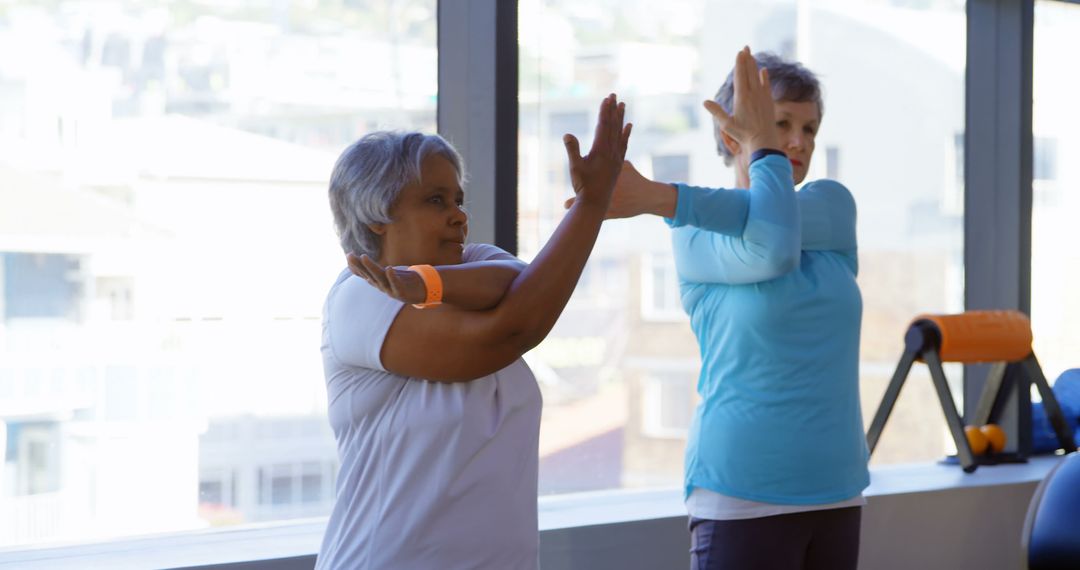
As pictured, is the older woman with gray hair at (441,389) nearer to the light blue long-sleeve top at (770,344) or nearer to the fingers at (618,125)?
the fingers at (618,125)

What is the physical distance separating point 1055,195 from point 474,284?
3.40 m

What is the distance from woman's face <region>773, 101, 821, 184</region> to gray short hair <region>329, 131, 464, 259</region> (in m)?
0.75

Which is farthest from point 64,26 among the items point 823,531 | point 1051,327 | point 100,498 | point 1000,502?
point 1051,327

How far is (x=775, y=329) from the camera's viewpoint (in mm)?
1839

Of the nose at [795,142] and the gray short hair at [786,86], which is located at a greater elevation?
the gray short hair at [786,86]

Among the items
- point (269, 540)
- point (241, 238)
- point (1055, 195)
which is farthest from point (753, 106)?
point (1055, 195)

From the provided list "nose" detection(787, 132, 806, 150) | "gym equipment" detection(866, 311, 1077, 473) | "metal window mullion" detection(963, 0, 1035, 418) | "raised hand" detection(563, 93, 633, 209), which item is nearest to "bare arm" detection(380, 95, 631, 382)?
"raised hand" detection(563, 93, 633, 209)

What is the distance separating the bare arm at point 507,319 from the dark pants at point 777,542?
23.0 inches

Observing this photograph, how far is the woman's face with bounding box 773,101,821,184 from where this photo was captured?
204cm

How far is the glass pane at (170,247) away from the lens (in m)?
2.43

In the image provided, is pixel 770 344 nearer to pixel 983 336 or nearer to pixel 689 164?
pixel 689 164

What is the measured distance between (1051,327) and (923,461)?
786 mm

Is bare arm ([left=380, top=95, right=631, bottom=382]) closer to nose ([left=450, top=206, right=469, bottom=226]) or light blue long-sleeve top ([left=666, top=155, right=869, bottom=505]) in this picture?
nose ([left=450, top=206, right=469, bottom=226])

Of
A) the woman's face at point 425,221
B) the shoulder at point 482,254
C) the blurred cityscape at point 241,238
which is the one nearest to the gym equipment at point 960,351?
the blurred cityscape at point 241,238
